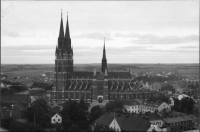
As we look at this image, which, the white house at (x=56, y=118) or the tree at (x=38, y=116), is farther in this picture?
the white house at (x=56, y=118)

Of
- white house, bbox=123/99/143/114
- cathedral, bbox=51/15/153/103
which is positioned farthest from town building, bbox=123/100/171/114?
cathedral, bbox=51/15/153/103

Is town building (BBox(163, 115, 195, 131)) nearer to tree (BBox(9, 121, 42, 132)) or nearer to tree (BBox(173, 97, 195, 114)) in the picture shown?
tree (BBox(173, 97, 195, 114))

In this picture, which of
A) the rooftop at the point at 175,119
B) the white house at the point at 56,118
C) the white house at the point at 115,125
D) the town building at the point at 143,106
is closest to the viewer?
the white house at the point at 115,125

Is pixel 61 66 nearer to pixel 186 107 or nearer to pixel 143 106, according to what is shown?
pixel 143 106

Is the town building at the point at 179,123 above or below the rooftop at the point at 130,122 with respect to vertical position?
below

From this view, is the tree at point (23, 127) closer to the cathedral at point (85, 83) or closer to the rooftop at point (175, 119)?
the rooftop at point (175, 119)

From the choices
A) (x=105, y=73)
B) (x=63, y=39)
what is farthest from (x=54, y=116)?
(x=63, y=39)

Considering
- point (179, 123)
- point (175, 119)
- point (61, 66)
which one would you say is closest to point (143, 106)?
point (175, 119)

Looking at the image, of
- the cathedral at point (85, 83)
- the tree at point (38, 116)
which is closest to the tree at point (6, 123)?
the tree at point (38, 116)


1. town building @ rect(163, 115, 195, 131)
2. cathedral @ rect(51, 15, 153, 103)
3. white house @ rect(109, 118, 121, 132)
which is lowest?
town building @ rect(163, 115, 195, 131)
